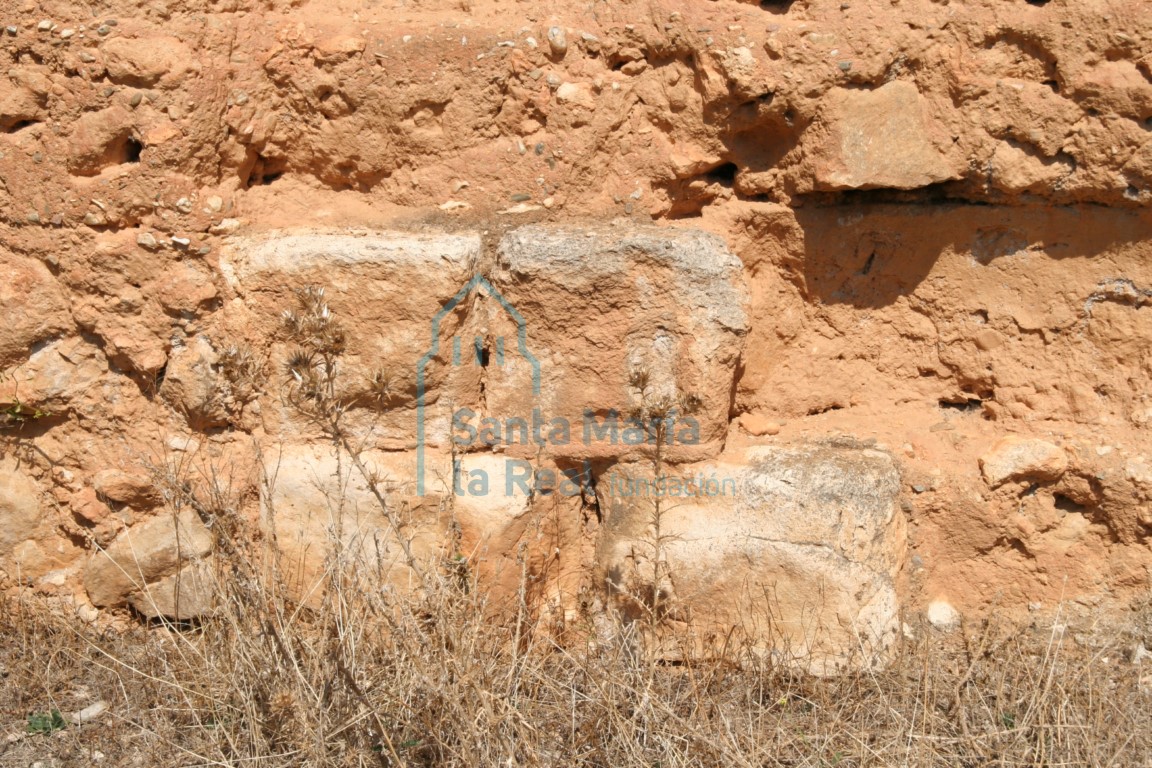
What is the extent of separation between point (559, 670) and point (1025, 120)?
183 cm

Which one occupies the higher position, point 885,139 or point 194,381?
point 885,139

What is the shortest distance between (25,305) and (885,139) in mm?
2277

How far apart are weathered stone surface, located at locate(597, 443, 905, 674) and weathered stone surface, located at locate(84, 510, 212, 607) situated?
3.77 feet

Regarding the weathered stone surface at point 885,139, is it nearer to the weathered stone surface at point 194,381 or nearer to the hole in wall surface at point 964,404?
the hole in wall surface at point 964,404

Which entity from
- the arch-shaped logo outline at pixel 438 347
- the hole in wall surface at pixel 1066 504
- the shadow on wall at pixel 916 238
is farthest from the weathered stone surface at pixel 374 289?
the hole in wall surface at pixel 1066 504

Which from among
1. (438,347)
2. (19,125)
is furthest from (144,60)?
(438,347)

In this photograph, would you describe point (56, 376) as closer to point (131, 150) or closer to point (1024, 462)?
point (131, 150)

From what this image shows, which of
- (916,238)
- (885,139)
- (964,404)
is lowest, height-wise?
(964,404)

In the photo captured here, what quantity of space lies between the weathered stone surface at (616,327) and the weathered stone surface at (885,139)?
15.2 inches

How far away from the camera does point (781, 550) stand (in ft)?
9.07

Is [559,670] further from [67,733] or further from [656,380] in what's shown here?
[67,733]

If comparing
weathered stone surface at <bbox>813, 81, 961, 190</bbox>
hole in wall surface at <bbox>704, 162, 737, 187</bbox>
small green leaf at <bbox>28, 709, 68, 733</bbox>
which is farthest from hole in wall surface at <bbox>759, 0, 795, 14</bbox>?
small green leaf at <bbox>28, 709, 68, 733</bbox>

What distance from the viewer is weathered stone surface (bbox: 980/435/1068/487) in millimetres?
2834

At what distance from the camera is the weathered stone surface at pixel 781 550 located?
275 cm
